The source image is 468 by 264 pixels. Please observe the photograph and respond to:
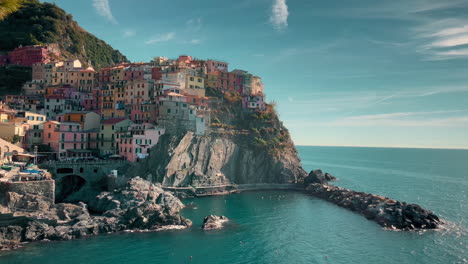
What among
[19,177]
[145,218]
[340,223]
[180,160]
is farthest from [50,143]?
[340,223]

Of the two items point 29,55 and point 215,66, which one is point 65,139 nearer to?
point 29,55

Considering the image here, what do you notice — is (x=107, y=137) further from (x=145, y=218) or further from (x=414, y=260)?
(x=414, y=260)

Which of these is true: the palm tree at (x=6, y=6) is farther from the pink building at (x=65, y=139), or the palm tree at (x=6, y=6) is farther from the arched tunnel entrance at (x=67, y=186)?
the pink building at (x=65, y=139)

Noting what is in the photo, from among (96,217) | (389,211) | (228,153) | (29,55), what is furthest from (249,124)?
(29,55)

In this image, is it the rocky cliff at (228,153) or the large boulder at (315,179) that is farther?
the large boulder at (315,179)

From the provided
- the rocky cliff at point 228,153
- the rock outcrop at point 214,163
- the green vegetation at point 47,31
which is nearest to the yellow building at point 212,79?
the rocky cliff at point 228,153

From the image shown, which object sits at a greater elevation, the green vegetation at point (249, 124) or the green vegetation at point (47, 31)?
the green vegetation at point (47, 31)
